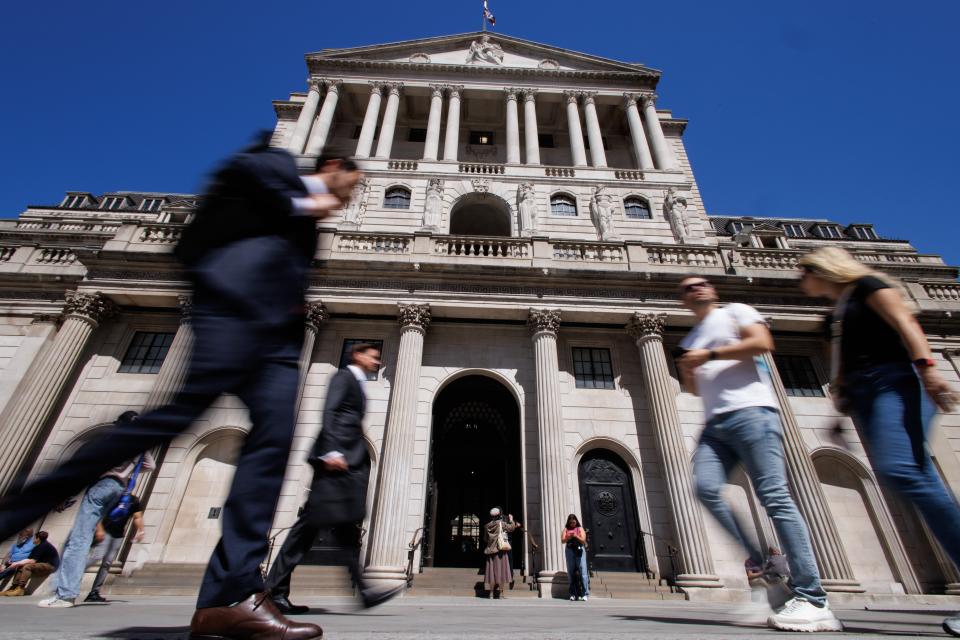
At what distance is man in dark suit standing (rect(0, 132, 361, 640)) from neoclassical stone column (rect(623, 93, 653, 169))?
72.0ft

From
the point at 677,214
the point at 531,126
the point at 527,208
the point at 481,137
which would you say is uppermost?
the point at 481,137

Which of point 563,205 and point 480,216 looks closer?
Result: point 563,205

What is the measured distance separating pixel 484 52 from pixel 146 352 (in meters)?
22.7

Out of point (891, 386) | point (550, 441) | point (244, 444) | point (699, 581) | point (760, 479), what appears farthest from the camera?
point (550, 441)

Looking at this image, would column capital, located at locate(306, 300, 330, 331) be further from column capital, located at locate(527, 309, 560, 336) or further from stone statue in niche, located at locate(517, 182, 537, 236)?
stone statue in niche, located at locate(517, 182, 537, 236)

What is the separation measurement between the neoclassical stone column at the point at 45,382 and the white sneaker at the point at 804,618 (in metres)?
16.4

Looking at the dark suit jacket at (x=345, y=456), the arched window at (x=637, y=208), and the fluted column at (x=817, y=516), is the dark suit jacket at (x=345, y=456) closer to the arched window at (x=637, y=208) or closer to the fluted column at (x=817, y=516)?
the fluted column at (x=817, y=516)

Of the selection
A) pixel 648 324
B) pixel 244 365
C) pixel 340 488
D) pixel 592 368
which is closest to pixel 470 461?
pixel 592 368

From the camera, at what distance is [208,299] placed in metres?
2.10

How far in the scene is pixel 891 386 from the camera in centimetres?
302

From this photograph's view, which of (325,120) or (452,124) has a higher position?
(452,124)

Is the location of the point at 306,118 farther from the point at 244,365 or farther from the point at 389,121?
the point at 244,365

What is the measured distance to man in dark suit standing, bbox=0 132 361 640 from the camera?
1729mm

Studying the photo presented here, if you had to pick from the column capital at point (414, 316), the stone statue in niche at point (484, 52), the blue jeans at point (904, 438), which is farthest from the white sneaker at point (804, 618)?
the stone statue in niche at point (484, 52)
